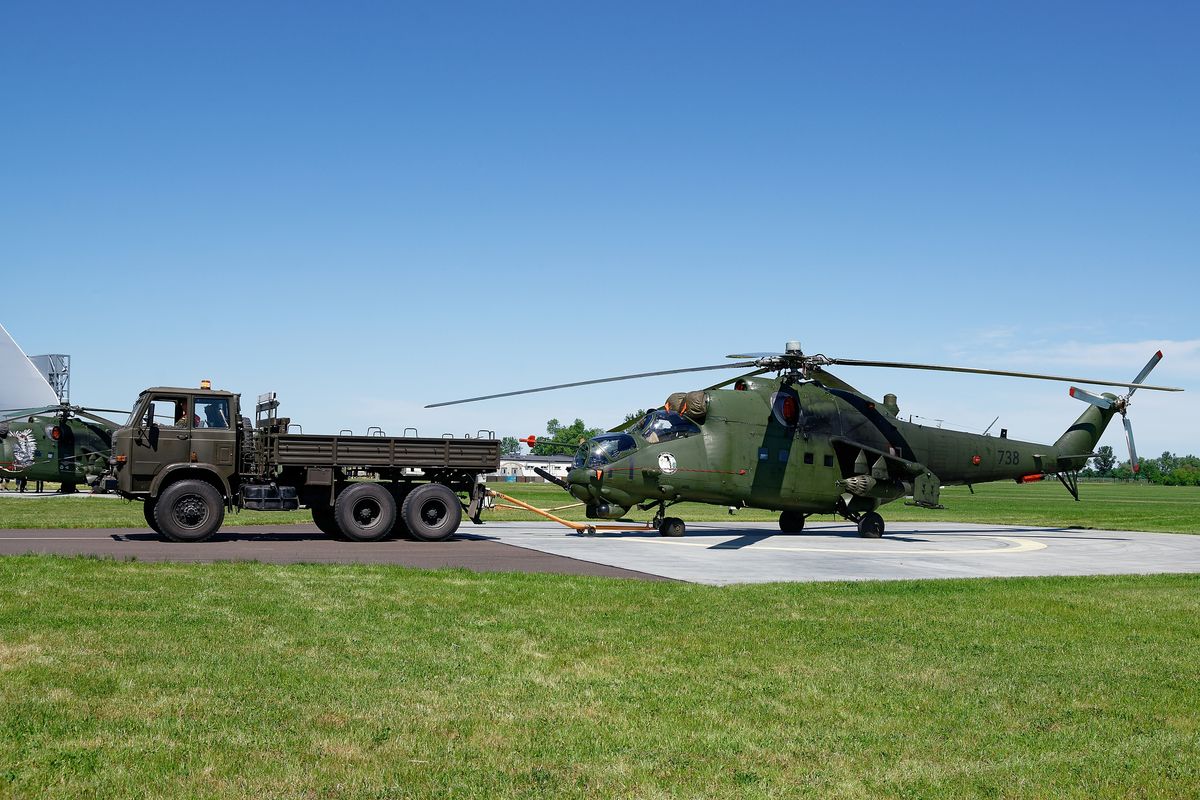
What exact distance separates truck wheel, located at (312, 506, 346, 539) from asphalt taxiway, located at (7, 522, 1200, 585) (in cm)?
26

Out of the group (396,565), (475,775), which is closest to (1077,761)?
(475,775)

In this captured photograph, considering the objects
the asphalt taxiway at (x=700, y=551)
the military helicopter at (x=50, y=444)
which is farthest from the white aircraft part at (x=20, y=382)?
the asphalt taxiway at (x=700, y=551)

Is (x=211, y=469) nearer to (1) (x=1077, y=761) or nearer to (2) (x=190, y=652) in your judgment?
(2) (x=190, y=652)

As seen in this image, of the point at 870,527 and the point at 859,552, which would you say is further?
the point at 870,527

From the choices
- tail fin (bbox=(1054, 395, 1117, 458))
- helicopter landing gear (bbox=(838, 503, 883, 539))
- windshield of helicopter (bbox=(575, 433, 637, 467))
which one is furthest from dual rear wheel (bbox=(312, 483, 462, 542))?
tail fin (bbox=(1054, 395, 1117, 458))

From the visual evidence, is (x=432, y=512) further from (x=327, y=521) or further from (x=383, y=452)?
(x=327, y=521)

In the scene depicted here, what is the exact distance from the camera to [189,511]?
20.8m

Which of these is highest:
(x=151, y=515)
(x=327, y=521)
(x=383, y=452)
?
(x=383, y=452)

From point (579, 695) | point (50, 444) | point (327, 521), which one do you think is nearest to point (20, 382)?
point (50, 444)

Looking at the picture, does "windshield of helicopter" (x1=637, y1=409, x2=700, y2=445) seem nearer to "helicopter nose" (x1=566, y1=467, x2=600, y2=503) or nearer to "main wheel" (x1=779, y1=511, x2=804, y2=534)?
"helicopter nose" (x1=566, y1=467, x2=600, y2=503)

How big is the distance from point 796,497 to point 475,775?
1989 centimetres

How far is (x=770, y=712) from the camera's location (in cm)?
700

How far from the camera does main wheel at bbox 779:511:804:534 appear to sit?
26.8m

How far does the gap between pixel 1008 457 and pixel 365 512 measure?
17.6m
